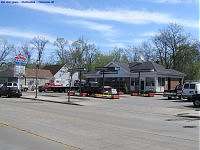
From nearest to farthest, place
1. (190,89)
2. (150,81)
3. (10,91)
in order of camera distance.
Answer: (190,89)
(10,91)
(150,81)

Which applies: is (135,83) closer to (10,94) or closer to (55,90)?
(55,90)

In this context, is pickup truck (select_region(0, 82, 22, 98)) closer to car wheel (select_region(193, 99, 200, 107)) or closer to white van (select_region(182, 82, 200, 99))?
white van (select_region(182, 82, 200, 99))

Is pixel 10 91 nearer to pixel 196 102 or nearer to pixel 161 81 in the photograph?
pixel 196 102

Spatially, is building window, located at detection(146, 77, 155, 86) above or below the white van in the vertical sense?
above

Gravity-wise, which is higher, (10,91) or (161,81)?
(161,81)

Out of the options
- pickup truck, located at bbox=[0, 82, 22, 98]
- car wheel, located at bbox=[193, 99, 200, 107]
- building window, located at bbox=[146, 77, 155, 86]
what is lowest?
car wheel, located at bbox=[193, 99, 200, 107]

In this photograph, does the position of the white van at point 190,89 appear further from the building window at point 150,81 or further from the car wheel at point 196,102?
the building window at point 150,81

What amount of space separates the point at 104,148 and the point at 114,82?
196 ft

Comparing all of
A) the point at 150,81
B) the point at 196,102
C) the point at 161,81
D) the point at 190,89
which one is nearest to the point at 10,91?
the point at 190,89

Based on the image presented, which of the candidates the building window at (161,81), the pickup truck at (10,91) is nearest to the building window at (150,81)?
the building window at (161,81)

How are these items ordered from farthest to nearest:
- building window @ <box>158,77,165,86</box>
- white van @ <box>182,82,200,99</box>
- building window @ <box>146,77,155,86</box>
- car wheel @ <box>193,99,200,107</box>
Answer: building window @ <box>158,77,165,86</box> < building window @ <box>146,77,155,86</box> < white van @ <box>182,82,200,99</box> < car wheel @ <box>193,99,200,107</box>

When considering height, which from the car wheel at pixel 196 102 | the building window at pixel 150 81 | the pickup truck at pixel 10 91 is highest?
the building window at pixel 150 81

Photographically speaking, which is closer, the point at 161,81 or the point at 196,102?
the point at 196,102

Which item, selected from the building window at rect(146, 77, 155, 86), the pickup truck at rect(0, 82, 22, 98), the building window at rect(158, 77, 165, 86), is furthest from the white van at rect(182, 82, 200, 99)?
the building window at rect(158, 77, 165, 86)
